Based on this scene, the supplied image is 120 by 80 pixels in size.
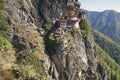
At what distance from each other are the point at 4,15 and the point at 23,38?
318 inches

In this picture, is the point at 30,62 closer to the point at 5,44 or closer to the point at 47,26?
the point at 5,44

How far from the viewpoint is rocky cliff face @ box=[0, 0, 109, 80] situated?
2886 inches

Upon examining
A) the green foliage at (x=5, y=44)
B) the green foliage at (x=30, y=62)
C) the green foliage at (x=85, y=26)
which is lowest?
the green foliage at (x=30, y=62)

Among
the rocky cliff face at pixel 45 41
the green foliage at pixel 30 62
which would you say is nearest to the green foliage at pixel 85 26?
the rocky cliff face at pixel 45 41

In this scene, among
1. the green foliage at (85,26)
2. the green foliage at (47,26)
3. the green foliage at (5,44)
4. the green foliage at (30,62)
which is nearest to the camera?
the green foliage at (5,44)

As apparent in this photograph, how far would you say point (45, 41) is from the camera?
8131 centimetres

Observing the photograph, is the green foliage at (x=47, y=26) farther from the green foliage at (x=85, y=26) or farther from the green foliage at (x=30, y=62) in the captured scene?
the green foliage at (x=30, y=62)

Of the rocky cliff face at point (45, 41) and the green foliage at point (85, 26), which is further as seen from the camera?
the green foliage at point (85, 26)

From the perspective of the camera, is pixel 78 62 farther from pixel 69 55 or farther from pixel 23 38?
pixel 23 38

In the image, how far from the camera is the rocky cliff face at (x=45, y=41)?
73.3m

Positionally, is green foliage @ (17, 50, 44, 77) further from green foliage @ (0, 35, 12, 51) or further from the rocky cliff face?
green foliage @ (0, 35, 12, 51)

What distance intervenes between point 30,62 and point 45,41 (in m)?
14.1

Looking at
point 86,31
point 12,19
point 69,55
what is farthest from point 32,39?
point 86,31

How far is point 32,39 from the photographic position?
75.7 metres
